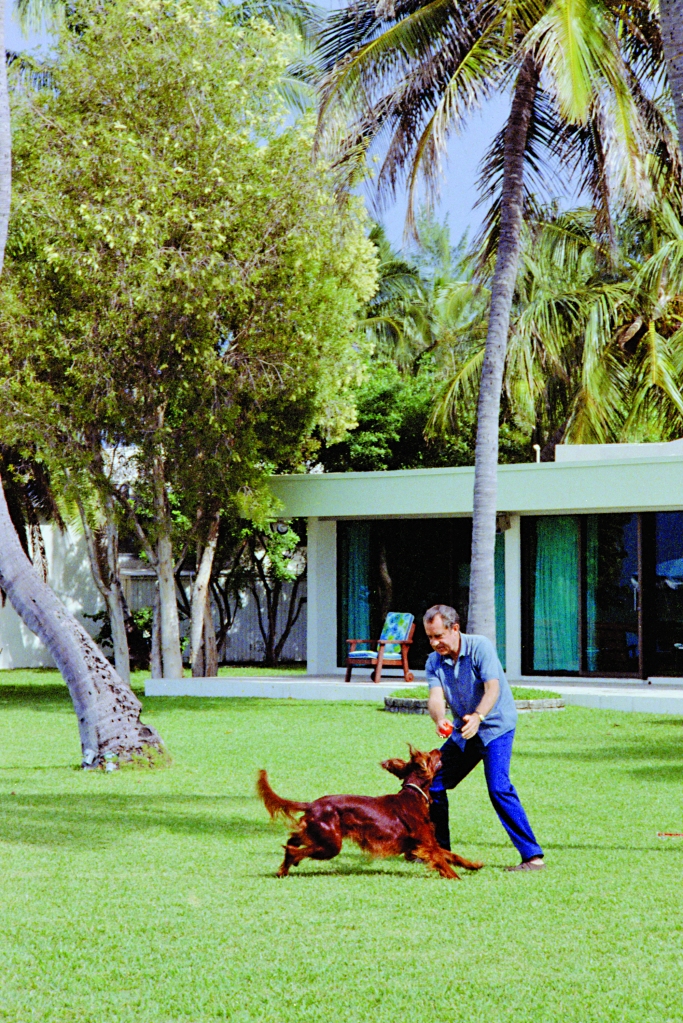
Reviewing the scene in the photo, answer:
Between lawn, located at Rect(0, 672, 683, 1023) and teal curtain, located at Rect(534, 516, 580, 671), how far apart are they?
8292mm

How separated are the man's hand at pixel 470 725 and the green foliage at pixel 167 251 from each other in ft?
36.5

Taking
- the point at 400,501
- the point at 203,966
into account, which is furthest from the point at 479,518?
the point at 203,966

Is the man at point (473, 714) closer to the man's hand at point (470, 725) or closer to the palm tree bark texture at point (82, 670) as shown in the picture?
the man's hand at point (470, 725)

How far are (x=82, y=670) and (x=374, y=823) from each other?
4.94m

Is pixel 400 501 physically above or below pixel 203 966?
above

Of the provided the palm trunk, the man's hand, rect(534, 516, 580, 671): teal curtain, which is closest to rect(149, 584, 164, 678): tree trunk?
rect(534, 516, 580, 671): teal curtain

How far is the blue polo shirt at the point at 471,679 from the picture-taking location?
6.43 metres

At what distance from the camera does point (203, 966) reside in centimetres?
491

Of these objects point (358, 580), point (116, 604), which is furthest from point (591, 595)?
point (116, 604)

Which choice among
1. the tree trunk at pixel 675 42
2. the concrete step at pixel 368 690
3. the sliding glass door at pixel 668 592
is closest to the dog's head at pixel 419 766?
the tree trunk at pixel 675 42

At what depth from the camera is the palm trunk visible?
15156mm

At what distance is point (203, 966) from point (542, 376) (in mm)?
21358

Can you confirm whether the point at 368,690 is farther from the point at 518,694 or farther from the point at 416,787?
the point at 416,787

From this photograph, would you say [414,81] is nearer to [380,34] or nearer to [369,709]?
[380,34]
